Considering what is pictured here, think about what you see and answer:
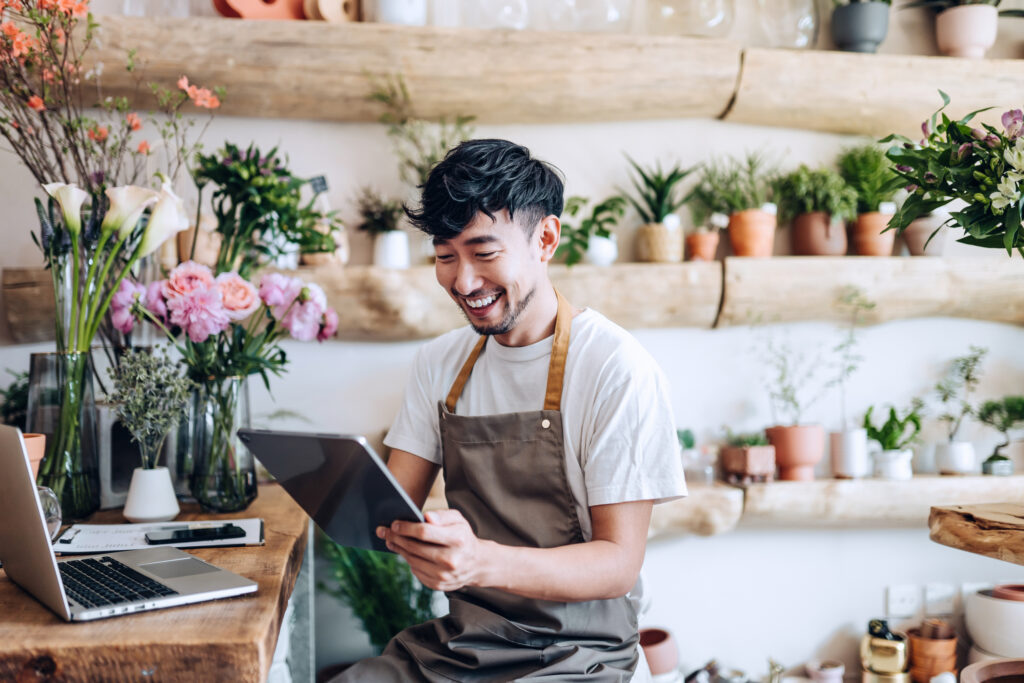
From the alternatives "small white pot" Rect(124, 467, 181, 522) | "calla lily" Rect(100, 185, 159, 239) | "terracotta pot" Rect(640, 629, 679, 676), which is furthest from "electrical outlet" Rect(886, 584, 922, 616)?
"calla lily" Rect(100, 185, 159, 239)

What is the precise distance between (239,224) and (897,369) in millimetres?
2180

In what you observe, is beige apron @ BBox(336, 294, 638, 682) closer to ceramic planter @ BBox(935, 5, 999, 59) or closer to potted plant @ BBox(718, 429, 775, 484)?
potted plant @ BBox(718, 429, 775, 484)

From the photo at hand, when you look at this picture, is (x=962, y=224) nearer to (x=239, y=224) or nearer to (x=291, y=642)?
(x=239, y=224)

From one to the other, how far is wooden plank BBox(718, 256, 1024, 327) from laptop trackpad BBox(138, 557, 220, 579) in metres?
1.78

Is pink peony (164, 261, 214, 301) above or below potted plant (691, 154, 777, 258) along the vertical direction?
below

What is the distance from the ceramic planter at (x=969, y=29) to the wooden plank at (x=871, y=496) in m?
1.40

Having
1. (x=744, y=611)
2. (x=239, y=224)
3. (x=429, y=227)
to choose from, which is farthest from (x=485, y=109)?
(x=744, y=611)

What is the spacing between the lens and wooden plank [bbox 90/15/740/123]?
230 cm

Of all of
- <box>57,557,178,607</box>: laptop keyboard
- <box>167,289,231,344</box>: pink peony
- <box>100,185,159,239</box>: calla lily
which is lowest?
<box>57,557,178,607</box>: laptop keyboard

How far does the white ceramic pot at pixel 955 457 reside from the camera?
2639 mm

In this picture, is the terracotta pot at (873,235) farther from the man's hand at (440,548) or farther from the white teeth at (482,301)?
the man's hand at (440,548)

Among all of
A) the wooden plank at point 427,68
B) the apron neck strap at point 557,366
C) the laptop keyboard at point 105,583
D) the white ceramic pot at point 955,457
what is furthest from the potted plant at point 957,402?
the laptop keyboard at point 105,583

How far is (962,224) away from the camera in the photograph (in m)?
1.42

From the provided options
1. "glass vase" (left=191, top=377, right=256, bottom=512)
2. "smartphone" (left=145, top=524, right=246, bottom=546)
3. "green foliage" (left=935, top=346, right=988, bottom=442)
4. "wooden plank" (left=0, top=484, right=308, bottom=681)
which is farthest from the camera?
"green foliage" (left=935, top=346, right=988, bottom=442)
